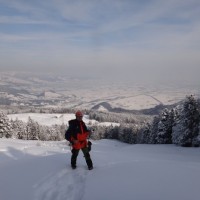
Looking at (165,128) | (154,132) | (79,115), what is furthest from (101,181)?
(154,132)

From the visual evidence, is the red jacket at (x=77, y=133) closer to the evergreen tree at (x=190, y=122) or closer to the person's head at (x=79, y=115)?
the person's head at (x=79, y=115)

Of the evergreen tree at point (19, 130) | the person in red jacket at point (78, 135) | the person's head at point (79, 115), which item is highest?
the person's head at point (79, 115)

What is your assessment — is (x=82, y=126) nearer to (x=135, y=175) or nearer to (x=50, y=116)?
(x=135, y=175)

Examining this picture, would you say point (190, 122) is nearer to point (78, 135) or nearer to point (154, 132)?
point (154, 132)

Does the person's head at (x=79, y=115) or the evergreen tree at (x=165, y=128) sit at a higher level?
the person's head at (x=79, y=115)

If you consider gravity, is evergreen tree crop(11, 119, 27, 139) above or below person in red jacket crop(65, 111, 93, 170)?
below

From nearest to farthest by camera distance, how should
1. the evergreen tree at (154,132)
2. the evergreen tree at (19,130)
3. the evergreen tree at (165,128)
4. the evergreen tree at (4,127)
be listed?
the evergreen tree at (165,128), the evergreen tree at (4,127), the evergreen tree at (154,132), the evergreen tree at (19,130)

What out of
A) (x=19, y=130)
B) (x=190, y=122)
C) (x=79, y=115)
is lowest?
(x=19, y=130)

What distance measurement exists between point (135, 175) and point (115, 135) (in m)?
88.3

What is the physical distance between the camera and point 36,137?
2864 inches

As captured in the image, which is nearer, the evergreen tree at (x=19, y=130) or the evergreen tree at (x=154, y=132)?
the evergreen tree at (x=154, y=132)

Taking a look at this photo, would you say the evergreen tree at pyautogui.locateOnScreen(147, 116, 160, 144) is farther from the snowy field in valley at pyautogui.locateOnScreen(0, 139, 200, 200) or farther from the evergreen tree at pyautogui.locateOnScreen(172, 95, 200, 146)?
the snowy field in valley at pyautogui.locateOnScreen(0, 139, 200, 200)

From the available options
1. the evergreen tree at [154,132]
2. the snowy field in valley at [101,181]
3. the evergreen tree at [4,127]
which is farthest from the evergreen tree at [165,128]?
the snowy field in valley at [101,181]

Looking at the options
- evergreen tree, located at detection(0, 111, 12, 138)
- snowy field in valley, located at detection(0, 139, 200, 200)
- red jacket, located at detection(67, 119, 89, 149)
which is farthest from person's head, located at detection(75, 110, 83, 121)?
evergreen tree, located at detection(0, 111, 12, 138)
